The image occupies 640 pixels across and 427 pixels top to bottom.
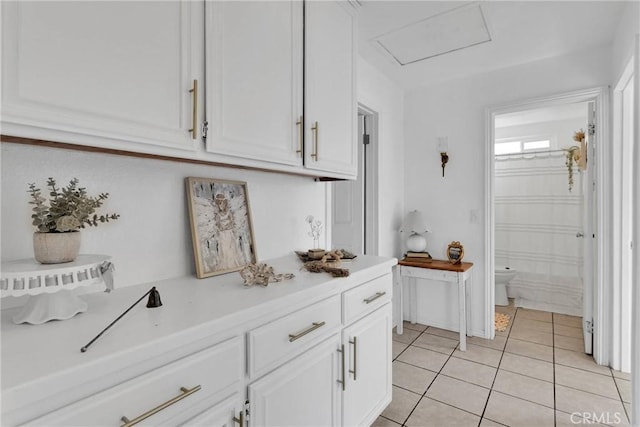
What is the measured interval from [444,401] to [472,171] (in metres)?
1.99

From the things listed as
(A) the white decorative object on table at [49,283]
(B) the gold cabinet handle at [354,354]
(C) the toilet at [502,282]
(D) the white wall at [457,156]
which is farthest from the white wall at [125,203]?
(C) the toilet at [502,282]

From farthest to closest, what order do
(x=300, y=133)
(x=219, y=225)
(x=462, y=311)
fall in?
(x=462, y=311), (x=300, y=133), (x=219, y=225)

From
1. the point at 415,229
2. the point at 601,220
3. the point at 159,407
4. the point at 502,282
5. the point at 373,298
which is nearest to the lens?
the point at 159,407

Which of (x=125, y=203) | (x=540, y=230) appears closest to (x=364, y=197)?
(x=125, y=203)

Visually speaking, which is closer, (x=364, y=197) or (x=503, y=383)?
(x=503, y=383)

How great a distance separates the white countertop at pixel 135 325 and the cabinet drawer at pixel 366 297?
0.14 metres

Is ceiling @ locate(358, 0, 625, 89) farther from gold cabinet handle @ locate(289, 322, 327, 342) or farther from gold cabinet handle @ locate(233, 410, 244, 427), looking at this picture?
gold cabinet handle @ locate(233, 410, 244, 427)

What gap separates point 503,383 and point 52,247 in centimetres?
263

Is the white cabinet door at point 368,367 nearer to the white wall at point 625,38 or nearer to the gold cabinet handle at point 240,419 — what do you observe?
the gold cabinet handle at point 240,419

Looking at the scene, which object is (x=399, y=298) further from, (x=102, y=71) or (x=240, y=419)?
(x=102, y=71)

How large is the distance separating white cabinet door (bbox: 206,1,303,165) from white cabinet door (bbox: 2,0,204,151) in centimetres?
8

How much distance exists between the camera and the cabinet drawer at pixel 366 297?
4.78ft

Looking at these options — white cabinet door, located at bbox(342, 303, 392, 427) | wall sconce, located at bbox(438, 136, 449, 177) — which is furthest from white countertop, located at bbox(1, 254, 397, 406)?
wall sconce, located at bbox(438, 136, 449, 177)

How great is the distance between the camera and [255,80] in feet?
4.28
